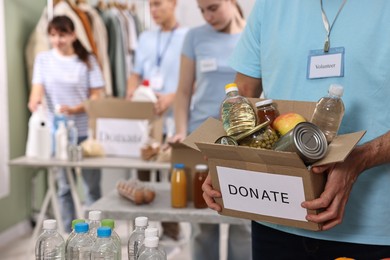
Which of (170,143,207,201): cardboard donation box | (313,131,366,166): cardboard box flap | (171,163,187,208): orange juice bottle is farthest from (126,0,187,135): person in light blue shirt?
(313,131,366,166): cardboard box flap

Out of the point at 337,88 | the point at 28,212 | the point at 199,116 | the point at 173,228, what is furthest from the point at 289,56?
the point at 28,212

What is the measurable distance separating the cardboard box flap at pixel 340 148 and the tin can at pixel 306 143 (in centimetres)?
2

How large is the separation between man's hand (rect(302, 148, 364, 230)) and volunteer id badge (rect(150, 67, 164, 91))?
316 centimetres

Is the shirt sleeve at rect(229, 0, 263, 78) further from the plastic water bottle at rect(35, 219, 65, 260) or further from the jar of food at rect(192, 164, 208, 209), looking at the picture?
the jar of food at rect(192, 164, 208, 209)

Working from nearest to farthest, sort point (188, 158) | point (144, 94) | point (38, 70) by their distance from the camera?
point (188, 158), point (144, 94), point (38, 70)

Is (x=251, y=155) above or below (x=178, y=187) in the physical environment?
above

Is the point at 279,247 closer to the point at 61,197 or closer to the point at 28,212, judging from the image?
the point at 61,197

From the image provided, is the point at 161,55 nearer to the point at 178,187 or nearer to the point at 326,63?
the point at 178,187

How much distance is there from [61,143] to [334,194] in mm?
2870

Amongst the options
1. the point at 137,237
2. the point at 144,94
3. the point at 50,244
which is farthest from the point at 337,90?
the point at 144,94

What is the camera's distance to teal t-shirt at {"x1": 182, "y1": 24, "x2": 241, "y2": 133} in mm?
3268

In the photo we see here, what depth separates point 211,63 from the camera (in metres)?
Result: 3.26

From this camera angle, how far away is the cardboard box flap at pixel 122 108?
383 cm

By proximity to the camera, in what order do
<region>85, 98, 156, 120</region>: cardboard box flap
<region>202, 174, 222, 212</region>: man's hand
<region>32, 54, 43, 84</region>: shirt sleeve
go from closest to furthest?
<region>202, 174, 222, 212</region>: man's hand
<region>85, 98, 156, 120</region>: cardboard box flap
<region>32, 54, 43, 84</region>: shirt sleeve
